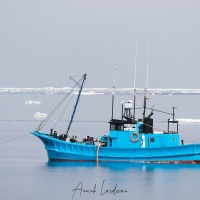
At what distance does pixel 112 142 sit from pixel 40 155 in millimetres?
10183

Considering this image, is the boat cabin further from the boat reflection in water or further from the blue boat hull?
the boat reflection in water

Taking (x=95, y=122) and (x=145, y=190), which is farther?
(x=95, y=122)

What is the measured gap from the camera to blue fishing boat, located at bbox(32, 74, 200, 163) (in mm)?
52906

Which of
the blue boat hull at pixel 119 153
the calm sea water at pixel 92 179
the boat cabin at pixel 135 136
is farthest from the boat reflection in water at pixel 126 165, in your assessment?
the boat cabin at pixel 135 136

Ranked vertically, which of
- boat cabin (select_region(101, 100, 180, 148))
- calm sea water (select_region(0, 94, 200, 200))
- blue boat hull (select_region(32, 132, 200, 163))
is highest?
boat cabin (select_region(101, 100, 180, 148))

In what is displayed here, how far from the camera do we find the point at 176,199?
4234cm

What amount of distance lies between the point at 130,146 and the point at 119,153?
778mm

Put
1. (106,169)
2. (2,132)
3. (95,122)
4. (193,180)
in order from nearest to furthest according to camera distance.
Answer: (193,180), (106,169), (2,132), (95,122)

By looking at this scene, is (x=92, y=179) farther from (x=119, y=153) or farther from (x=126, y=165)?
(x=126, y=165)

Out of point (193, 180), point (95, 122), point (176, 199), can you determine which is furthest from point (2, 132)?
point (176, 199)

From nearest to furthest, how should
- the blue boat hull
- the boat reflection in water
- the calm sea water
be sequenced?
the calm sea water → the boat reflection in water → the blue boat hull

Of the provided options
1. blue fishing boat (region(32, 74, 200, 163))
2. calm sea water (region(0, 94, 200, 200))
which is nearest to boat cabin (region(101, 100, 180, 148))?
blue fishing boat (region(32, 74, 200, 163))

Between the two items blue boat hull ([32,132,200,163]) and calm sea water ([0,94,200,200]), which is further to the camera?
blue boat hull ([32,132,200,163])

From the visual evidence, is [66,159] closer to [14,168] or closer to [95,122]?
[14,168]
